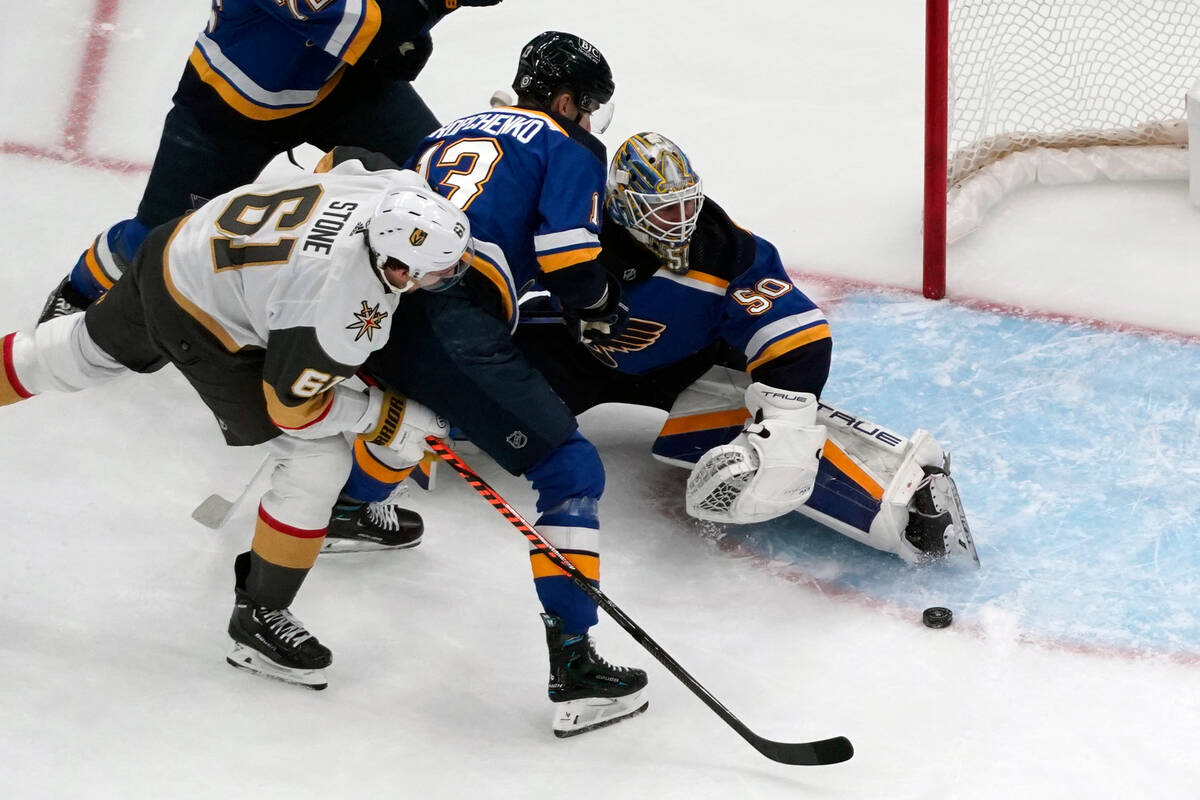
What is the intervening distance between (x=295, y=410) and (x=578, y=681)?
0.71 m

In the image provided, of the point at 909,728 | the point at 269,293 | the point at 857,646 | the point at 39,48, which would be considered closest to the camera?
the point at 269,293

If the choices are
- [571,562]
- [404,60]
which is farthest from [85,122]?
[571,562]

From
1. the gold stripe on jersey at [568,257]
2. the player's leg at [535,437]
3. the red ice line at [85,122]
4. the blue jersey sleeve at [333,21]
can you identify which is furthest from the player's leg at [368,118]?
the red ice line at [85,122]

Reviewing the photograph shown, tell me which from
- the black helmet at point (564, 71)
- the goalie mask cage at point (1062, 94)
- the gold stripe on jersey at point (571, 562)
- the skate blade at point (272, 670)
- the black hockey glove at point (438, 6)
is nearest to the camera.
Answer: the gold stripe on jersey at point (571, 562)

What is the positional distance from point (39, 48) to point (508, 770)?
11.4ft

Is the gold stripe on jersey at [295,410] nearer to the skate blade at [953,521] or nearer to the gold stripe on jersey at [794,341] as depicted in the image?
the gold stripe on jersey at [794,341]

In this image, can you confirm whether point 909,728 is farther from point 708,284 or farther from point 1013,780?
point 708,284

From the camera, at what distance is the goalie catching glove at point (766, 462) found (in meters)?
3.13

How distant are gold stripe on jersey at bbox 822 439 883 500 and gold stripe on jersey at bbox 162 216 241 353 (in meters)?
1.27

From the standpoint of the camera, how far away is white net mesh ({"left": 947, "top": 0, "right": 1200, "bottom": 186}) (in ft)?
14.7

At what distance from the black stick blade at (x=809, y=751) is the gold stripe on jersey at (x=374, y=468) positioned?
0.92m

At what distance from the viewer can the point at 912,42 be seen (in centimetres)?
538

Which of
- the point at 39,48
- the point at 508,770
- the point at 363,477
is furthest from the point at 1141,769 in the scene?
the point at 39,48

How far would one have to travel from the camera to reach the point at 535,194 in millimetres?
2953
